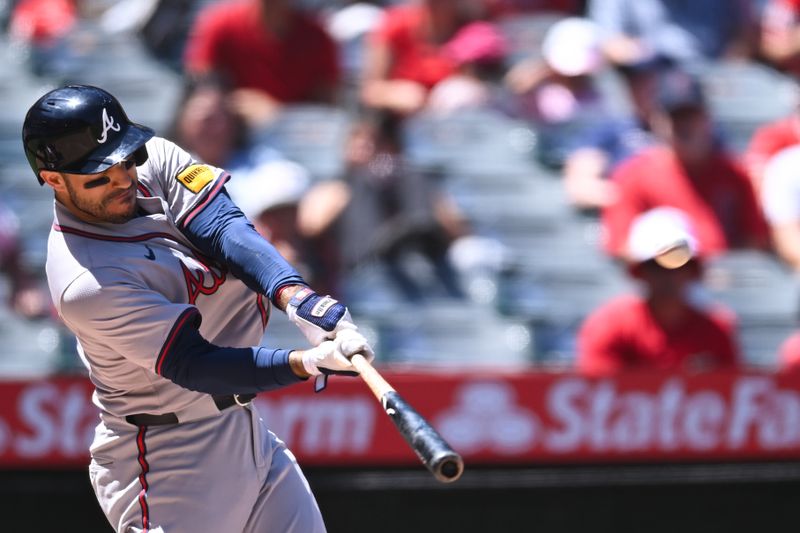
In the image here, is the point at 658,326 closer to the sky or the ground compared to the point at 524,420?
closer to the sky

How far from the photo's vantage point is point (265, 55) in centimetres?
549

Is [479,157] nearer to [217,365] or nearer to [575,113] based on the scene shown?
[575,113]

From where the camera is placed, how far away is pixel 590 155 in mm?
5445

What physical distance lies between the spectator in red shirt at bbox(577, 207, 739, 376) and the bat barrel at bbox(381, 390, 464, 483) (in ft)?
7.13

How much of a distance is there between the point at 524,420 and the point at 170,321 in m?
1.85

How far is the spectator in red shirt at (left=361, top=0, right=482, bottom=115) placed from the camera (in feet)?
18.2

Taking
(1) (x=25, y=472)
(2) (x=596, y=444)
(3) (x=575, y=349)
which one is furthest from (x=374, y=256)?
(1) (x=25, y=472)

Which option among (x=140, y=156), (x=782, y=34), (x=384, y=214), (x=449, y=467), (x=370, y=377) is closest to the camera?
(x=449, y=467)

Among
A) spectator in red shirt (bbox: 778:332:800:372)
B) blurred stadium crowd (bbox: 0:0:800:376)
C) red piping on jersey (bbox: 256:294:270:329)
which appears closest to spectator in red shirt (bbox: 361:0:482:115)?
blurred stadium crowd (bbox: 0:0:800:376)

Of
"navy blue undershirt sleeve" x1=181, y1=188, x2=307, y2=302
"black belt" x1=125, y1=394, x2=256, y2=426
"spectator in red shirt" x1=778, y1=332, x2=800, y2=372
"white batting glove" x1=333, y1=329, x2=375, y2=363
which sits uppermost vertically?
"navy blue undershirt sleeve" x1=181, y1=188, x2=307, y2=302

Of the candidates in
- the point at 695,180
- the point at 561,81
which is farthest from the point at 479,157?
the point at 695,180

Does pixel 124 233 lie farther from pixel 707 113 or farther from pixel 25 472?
pixel 707 113

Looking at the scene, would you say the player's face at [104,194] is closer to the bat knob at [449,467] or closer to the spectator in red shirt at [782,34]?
the bat knob at [449,467]

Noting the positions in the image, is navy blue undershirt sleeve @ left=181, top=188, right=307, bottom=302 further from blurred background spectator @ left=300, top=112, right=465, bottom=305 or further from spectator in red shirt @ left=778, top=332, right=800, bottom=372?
spectator in red shirt @ left=778, top=332, right=800, bottom=372
